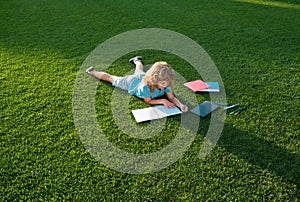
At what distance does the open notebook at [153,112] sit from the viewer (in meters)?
2.95

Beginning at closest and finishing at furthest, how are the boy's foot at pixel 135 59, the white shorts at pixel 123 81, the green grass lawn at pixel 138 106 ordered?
the green grass lawn at pixel 138 106
the white shorts at pixel 123 81
the boy's foot at pixel 135 59

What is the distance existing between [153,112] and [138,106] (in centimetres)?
21

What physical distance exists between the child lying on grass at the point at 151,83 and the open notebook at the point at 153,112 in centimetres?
5

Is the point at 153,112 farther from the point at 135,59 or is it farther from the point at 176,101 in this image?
the point at 135,59

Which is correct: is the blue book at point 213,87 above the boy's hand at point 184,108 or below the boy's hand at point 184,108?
above

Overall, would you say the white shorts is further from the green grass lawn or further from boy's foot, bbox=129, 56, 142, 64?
boy's foot, bbox=129, 56, 142, 64

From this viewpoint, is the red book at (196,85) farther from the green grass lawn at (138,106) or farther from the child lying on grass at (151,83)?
the child lying on grass at (151,83)

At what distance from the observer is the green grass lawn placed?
223 centimetres

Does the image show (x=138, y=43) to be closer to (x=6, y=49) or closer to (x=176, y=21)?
(x=176, y=21)

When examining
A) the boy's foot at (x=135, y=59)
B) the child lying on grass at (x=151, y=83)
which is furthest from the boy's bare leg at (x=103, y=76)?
the boy's foot at (x=135, y=59)

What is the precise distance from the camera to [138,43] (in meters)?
4.57

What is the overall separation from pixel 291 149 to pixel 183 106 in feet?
3.62

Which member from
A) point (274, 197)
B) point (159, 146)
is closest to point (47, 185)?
point (159, 146)

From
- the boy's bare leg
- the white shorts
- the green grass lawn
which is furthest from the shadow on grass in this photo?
the boy's bare leg
